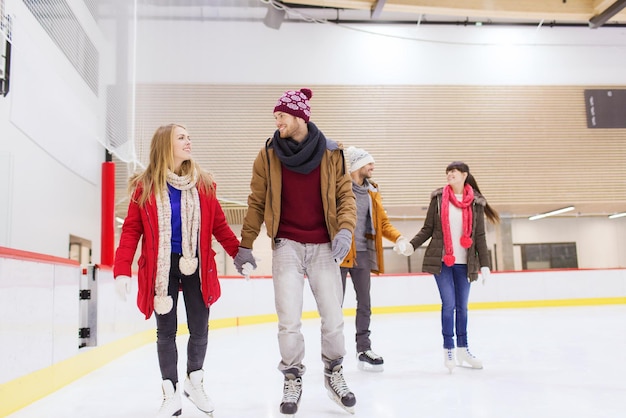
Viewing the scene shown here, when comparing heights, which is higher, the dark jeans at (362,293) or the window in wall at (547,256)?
the window in wall at (547,256)

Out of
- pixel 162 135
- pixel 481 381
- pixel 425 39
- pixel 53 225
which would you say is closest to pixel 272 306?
pixel 53 225

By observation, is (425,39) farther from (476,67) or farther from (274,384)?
(274,384)

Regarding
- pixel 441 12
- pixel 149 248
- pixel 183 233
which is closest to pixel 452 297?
pixel 183 233

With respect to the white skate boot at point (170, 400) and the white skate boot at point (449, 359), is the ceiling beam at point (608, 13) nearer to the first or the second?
the white skate boot at point (449, 359)

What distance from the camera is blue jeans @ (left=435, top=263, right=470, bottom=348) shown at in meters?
3.42

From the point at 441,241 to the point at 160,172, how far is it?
1788 millimetres

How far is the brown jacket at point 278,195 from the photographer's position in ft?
7.88

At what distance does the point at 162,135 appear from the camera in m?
2.49

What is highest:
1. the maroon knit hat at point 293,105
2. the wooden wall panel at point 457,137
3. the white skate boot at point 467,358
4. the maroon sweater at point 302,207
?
the wooden wall panel at point 457,137

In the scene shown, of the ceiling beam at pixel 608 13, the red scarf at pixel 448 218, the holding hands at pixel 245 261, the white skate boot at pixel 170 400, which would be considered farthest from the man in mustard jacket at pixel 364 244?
the ceiling beam at pixel 608 13

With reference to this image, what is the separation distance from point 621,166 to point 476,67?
386cm

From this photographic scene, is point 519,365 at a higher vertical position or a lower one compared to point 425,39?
lower

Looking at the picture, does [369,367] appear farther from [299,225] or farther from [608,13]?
[608,13]

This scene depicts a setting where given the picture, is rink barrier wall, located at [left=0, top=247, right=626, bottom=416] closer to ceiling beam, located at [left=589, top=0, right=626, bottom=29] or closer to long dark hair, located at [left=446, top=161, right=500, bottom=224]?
long dark hair, located at [left=446, top=161, right=500, bottom=224]
